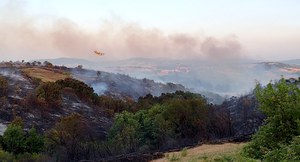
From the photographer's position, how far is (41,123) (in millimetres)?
48625

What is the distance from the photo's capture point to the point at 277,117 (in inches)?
665

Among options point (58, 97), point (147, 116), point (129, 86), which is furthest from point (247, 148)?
point (129, 86)

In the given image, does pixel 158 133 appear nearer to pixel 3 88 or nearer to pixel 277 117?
pixel 277 117

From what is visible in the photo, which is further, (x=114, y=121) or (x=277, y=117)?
(x=114, y=121)

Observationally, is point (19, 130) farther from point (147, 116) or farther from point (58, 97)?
point (58, 97)

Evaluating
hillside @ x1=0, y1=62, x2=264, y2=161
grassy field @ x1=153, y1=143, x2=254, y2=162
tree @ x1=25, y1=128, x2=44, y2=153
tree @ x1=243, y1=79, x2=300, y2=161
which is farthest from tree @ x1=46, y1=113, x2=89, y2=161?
tree @ x1=243, y1=79, x2=300, y2=161

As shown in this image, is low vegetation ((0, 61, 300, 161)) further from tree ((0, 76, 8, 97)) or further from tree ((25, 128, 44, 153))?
tree ((0, 76, 8, 97))

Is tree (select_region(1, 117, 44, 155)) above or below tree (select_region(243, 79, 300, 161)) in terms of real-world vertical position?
below

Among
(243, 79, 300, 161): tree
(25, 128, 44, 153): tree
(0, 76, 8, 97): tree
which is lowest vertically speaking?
(25, 128, 44, 153): tree

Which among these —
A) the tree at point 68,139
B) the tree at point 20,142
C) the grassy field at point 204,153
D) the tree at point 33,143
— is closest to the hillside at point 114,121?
the tree at point 68,139

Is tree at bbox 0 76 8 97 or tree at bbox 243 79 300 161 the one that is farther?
tree at bbox 0 76 8 97

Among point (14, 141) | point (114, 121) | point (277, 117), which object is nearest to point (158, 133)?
point (114, 121)

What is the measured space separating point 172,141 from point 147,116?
10.1 metres

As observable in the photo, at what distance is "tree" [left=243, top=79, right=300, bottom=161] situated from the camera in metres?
16.7
